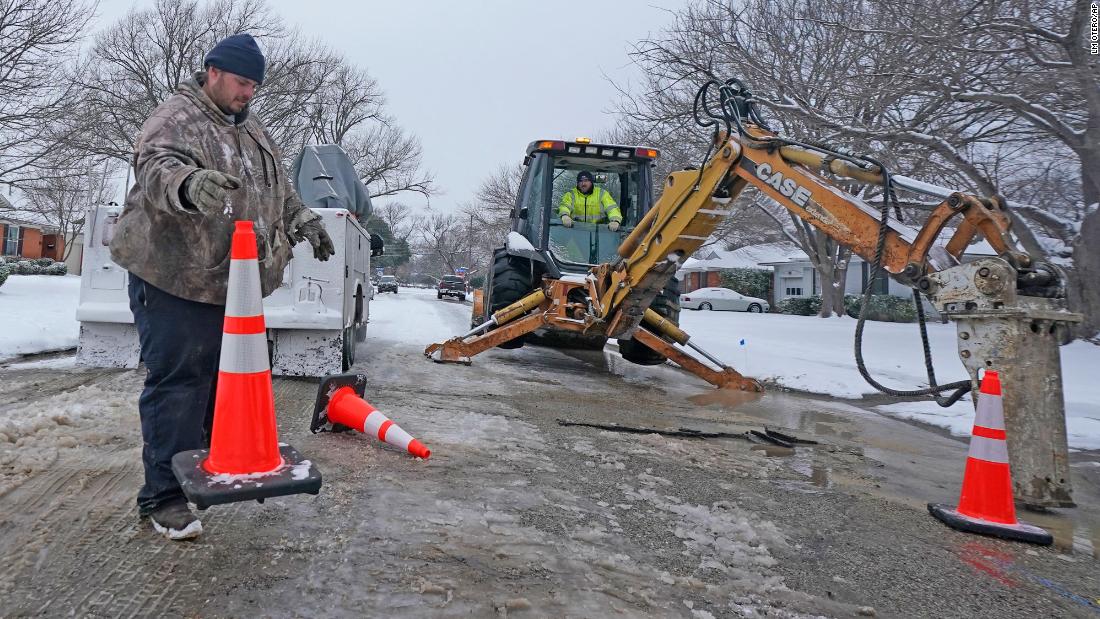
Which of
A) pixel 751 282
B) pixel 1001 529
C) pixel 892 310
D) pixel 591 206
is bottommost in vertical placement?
pixel 1001 529

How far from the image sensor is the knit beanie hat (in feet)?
7.93

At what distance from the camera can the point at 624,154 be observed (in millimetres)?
7867

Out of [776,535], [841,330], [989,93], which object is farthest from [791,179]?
[841,330]

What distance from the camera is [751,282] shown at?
40.2 metres

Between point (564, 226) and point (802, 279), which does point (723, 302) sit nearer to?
point (802, 279)

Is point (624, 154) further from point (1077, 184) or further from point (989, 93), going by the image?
point (1077, 184)

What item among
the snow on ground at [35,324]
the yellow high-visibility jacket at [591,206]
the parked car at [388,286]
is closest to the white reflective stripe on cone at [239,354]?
the snow on ground at [35,324]

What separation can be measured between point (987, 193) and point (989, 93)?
1719 millimetres

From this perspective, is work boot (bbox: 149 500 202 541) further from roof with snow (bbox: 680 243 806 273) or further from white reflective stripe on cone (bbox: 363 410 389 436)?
roof with snow (bbox: 680 243 806 273)

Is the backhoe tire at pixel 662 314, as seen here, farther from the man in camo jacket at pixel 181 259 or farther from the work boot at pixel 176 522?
the work boot at pixel 176 522

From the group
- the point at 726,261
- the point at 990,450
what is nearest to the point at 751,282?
the point at 726,261

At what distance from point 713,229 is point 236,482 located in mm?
4517

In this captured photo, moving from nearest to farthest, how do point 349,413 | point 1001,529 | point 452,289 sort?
point 1001,529 < point 349,413 < point 452,289

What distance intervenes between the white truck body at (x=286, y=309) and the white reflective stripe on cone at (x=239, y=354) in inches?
131
